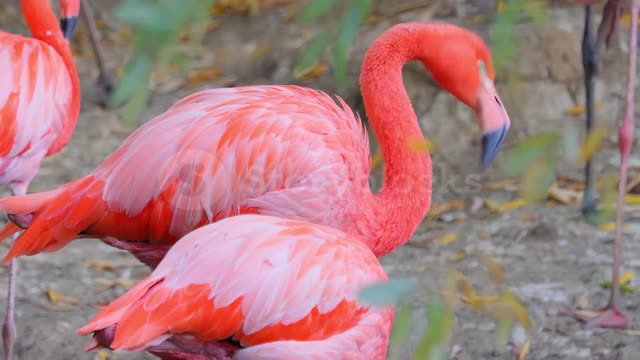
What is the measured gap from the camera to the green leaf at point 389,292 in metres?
1.11

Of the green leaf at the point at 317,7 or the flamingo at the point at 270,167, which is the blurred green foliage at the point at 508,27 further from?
the flamingo at the point at 270,167

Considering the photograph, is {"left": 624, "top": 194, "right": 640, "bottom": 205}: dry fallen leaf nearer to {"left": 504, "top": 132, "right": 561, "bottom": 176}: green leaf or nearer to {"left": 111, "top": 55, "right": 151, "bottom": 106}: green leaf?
{"left": 504, "top": 132, "right": 561, "bottom": 176}: green leaf

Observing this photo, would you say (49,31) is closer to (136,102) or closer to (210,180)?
(210,180)

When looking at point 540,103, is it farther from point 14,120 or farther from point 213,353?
point 213,353

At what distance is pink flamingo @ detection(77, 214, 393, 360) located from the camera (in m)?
2.22

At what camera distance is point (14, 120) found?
3336 millimetres

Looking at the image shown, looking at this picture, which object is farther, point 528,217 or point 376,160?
point 376,160

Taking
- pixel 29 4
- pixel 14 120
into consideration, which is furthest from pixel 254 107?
pixel 29 4

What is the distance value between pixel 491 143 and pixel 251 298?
2.37 ft

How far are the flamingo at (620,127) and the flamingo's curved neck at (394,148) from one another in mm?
753

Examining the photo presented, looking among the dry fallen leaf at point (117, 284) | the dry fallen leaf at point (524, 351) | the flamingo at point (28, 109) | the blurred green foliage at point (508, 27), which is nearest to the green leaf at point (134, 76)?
the blurred green foliage at point (508, 27)

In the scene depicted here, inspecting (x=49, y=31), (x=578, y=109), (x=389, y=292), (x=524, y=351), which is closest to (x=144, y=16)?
(x=389, y=292)

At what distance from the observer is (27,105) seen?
338cm

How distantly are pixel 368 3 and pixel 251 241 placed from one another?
1.14 m
